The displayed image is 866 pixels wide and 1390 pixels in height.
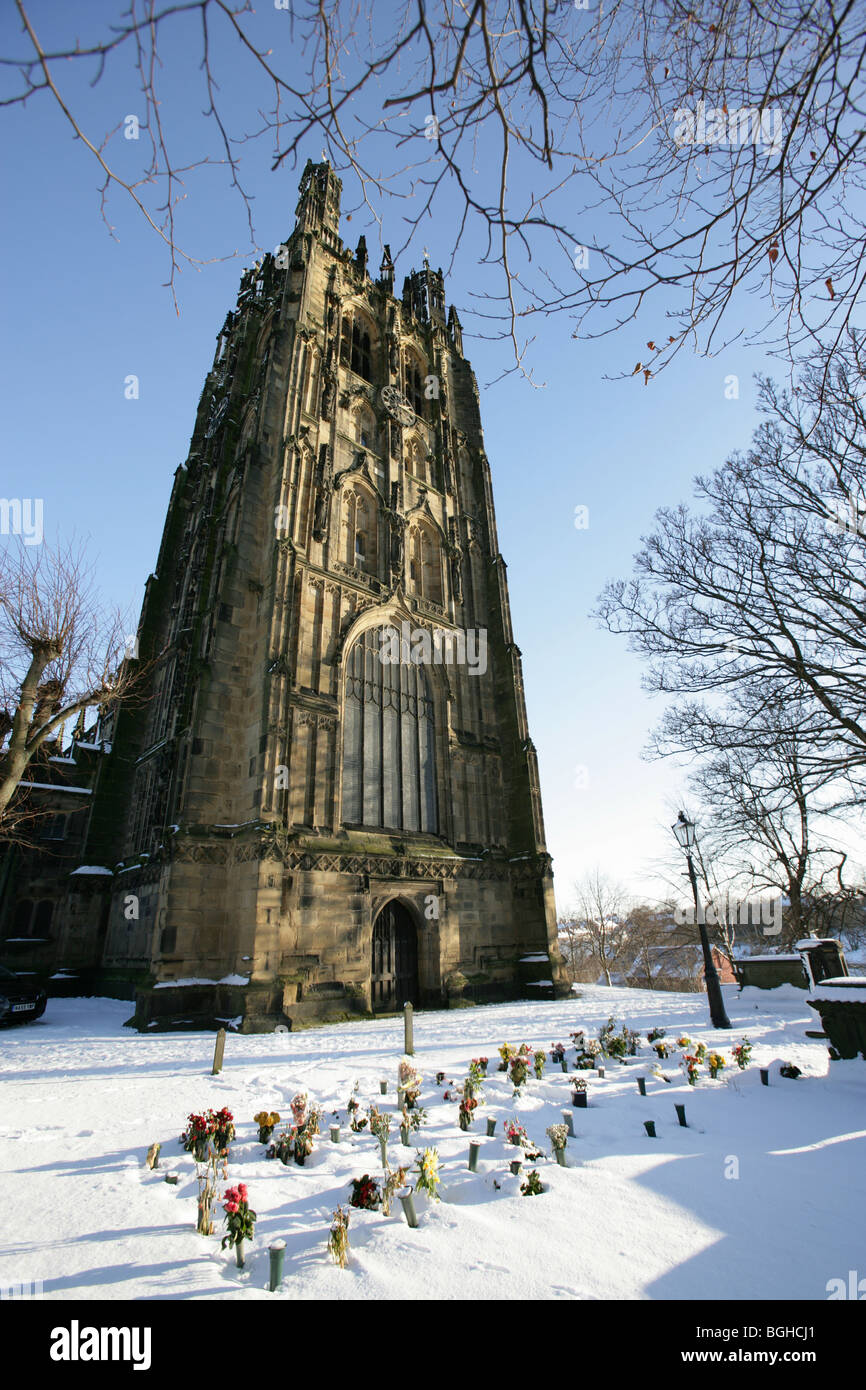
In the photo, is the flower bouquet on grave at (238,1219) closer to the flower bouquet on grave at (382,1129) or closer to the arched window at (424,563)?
the flower bouquet on grave at (382,1129)

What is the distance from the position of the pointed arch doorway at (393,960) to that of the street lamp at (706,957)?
6.95 metres

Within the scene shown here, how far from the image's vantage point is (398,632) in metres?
18.5

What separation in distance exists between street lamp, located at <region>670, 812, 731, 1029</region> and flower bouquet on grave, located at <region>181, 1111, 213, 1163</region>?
8732mm

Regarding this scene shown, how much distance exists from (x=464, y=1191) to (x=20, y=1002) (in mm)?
12412

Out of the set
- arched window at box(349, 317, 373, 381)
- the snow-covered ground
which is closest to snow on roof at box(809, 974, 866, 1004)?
the snow-covered ground

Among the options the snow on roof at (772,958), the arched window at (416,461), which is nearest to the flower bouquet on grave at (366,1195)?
the snow on roof at (772,958)

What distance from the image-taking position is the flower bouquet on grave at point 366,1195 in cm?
354

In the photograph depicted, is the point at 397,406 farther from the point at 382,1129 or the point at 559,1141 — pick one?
the point at 559,1141

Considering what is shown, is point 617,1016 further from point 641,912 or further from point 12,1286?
point 641,912

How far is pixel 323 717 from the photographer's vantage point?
47.8 ft

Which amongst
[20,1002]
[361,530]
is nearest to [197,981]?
[20,1002]

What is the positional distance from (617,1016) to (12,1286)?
38.4 ft
